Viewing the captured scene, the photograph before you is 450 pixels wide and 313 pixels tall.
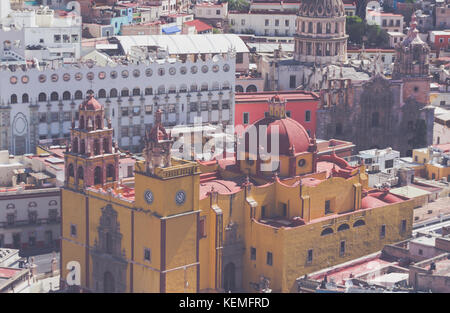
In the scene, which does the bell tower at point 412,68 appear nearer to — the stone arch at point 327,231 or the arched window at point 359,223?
the arched window at point 359,223

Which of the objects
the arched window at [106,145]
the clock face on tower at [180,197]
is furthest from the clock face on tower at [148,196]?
the arched window at [106,145]

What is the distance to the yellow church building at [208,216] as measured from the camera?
122 m

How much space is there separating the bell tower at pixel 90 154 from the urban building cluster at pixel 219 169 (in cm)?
17

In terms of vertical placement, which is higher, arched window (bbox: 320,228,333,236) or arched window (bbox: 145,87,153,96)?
arched window (bbox: 145,87,153,96)

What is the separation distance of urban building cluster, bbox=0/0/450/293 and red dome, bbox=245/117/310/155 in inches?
7.0

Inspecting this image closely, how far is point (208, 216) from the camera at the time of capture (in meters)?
126

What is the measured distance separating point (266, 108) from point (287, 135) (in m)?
38.3

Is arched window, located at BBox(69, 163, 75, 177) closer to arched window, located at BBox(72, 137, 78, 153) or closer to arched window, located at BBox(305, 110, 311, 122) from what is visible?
arched window, located at BBox(72, 137, 78, 153)

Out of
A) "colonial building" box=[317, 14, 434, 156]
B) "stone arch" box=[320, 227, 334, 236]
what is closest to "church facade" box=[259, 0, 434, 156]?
"colonial building" box=[317, 14, 434, 156]

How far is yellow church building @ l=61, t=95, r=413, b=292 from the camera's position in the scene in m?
122

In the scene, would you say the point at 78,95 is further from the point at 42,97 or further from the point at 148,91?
the point at 148,91

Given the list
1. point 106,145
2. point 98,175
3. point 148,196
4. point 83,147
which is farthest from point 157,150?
point 83,147

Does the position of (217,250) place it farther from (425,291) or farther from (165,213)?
(425,291)
